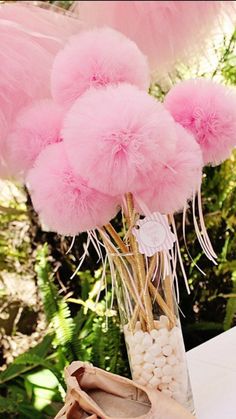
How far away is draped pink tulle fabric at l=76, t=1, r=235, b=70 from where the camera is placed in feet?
2.33

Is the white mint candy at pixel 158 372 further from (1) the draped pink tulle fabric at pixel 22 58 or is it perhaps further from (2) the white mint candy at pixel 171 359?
(1) the draped pink tulle fabric at pixel 22 58

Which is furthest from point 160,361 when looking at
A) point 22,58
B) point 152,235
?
point 22,58

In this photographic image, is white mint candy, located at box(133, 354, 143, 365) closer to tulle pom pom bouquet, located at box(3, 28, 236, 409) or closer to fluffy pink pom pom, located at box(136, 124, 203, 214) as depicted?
tulle pom pom bouquet, located at box(3, 28, 236, 409)

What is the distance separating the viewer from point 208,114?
0.95 meters

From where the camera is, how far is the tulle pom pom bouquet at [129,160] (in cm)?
81

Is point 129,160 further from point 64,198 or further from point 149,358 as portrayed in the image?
point 149,358

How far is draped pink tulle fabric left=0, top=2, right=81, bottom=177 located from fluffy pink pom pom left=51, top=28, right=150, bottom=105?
0.08 meters

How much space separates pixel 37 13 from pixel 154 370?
1.80 ft

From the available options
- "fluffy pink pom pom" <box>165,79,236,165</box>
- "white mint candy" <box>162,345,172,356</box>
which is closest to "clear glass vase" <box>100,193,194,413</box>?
"white mint candy" <box>162,345,172,356</box>

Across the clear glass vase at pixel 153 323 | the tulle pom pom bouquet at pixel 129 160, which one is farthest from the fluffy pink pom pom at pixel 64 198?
the clear glass vase at pixel 153 323

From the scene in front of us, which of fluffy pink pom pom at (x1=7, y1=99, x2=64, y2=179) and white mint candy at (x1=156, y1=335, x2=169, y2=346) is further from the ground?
fluffy pink pom pom at (x1=7, y1=99, x2=64, y2=179)

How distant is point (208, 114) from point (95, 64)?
0.17m

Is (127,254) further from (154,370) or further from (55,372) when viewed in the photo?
(55,372)

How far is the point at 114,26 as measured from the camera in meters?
0.80
